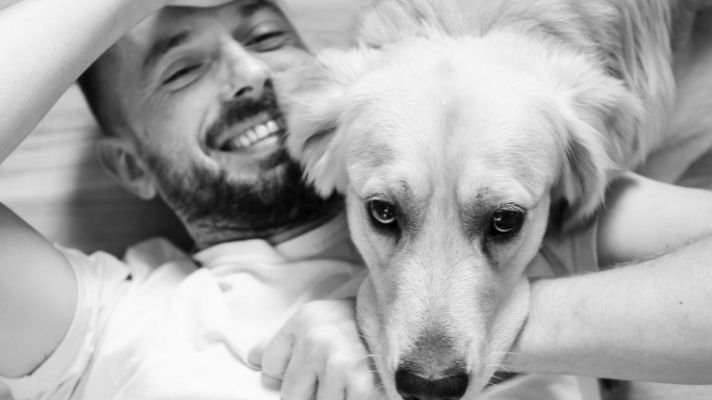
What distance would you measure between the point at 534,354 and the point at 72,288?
0.91 metres

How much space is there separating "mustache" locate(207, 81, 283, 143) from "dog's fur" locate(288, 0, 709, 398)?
188 millimetres

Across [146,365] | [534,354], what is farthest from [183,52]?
[534,354]

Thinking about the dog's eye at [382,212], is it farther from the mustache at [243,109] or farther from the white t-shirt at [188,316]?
the mustache at [243,109]

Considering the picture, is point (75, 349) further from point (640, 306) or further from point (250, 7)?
point (640, 306)

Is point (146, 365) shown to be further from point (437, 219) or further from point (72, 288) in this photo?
point (437, 219)

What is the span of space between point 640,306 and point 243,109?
0.91 metres

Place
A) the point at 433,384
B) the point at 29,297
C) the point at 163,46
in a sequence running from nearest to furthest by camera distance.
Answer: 1. the point at 433,384
2. the point at 29,297
3. the point at 163,46

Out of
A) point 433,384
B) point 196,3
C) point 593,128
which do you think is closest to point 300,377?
point 433,384

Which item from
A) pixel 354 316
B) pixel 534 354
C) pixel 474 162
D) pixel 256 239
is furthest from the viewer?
pixel 256 239

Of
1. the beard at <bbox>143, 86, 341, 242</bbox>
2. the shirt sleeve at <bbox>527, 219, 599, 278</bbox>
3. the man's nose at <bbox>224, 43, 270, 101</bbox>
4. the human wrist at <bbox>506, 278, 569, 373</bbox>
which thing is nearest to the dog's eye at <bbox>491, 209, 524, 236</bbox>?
the human wrist at <bbox>506, 278, 569, 373</bbox>

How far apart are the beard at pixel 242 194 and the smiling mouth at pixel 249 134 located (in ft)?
0.05

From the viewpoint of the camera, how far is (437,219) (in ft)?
3.87

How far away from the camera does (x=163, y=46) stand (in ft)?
5.12

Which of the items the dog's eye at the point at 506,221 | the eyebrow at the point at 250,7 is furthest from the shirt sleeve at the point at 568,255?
the eyebrow at the point at 250,7
